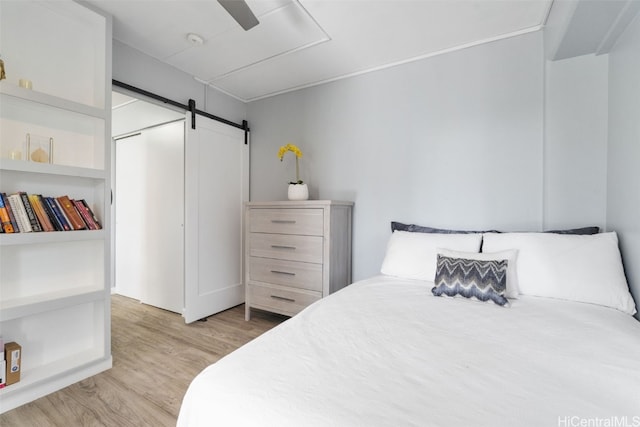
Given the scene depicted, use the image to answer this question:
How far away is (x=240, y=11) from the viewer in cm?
122

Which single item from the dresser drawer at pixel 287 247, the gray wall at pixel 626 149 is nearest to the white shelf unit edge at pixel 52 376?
the dresser drawer at pixel 287 247

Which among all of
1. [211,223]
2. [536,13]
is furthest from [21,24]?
[536,13]

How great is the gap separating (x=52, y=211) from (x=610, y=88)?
11.1ft

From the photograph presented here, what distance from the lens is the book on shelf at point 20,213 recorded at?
146 centimetres

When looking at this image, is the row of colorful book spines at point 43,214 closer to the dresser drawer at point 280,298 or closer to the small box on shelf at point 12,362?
the small box on shelf at point 12,362

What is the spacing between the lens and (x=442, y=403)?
2.17ft

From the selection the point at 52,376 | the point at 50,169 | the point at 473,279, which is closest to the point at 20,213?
the point at 50,169

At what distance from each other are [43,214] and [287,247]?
1.55m

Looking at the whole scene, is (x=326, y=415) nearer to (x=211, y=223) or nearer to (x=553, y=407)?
(x=553, y=407)

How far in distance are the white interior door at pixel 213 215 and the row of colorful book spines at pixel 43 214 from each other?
88 cm

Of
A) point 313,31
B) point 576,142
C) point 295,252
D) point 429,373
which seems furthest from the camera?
point 295,252

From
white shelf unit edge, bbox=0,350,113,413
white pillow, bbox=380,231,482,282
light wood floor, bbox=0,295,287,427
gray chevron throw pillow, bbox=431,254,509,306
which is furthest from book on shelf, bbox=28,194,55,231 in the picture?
gray chevron throw pillow, bbox=431,254,509,306

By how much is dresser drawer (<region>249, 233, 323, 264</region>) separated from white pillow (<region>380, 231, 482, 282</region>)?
23.0 inches

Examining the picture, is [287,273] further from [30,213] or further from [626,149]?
[626,149]
